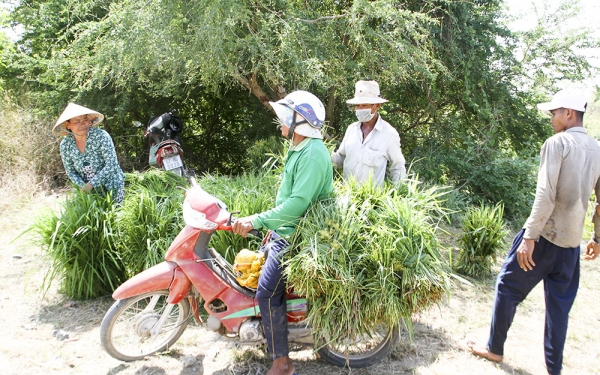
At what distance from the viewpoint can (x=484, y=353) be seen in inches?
131

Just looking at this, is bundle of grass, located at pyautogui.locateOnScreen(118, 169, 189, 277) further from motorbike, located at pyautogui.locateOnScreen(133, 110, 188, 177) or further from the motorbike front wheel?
motorbike, located at pyautogui.locateOnScreen(133, 110, 188, 177)

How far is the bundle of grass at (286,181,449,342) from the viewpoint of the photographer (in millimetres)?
2633

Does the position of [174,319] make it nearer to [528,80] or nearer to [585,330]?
[585,330]

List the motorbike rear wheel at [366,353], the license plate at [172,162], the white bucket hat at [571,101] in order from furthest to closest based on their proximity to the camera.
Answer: the license plate at [172,162] < the motorbike rear wheel at [366,353] < the white bucket hat at [571,101]

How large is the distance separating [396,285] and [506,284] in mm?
1019

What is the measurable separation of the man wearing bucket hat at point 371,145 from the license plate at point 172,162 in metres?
3.25

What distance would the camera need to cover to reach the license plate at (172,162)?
6320 millimetres

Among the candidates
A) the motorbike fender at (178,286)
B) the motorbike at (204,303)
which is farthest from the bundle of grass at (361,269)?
the motorbike fender at (178,286)

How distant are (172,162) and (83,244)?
2575 millimetres

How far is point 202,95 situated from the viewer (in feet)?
28.7

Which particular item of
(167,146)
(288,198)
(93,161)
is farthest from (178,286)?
(167,146)

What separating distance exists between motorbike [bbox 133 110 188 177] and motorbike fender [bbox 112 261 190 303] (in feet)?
10.7

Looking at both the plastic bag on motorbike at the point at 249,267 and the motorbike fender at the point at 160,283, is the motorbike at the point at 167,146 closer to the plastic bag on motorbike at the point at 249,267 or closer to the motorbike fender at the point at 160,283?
the motorbike fender at the point at 160,283

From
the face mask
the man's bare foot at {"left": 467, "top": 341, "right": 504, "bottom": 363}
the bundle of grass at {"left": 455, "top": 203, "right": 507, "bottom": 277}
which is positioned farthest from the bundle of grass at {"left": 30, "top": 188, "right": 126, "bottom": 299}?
the bundle of grass at {"left": 455, "top": 203, "right": 507, "bottom": 277}
